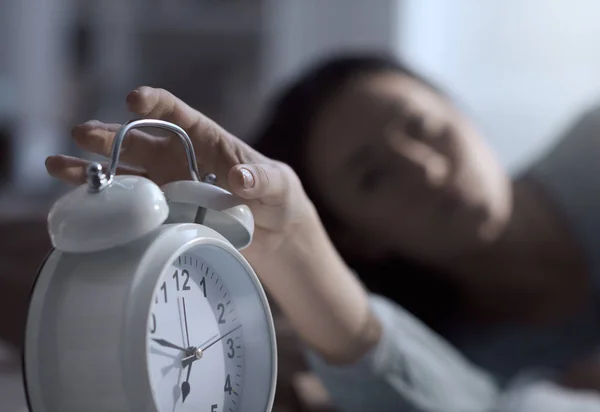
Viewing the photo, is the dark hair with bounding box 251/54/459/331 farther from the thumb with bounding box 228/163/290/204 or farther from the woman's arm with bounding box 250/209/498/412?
the thumb with bounding box 228/163/290/204

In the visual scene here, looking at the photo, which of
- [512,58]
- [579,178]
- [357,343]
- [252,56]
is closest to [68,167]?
[357,343]

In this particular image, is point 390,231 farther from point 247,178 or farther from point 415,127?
point 247,178

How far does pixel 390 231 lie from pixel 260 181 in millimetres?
744

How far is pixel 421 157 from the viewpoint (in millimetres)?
1156

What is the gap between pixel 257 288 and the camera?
0.50m

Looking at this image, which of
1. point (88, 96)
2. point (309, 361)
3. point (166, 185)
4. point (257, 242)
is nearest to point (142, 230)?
point (166, 185)

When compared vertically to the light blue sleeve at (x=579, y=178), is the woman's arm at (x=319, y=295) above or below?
above

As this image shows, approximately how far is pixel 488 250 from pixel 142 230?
3.28 feet

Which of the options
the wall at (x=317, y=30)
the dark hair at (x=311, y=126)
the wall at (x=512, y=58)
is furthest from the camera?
the wall at (x=317, y=30)

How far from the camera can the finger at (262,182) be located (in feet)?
1.61

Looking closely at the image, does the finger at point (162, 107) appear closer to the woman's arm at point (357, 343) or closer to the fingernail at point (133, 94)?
the fingernail at point (133, 94)

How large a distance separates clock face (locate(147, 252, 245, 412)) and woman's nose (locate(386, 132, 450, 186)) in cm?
66

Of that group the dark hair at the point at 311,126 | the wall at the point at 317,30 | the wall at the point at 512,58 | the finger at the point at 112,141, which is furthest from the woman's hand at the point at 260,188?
the wall at the point at 317,30

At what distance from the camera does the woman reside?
0.55 meters
